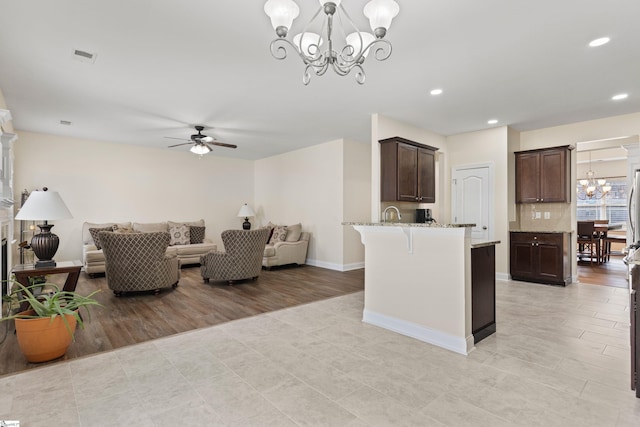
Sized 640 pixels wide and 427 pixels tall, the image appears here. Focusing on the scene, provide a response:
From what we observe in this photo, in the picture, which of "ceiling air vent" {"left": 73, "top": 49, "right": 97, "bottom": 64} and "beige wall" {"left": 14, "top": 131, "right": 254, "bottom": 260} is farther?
"beige wall" {"left": 14, "top": 131, "right": 254, "bottom": 260}

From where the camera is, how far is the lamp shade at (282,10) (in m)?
1.93

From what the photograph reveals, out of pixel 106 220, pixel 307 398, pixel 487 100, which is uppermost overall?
pixel 487 100

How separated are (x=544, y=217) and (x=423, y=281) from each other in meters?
4.04

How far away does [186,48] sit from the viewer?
2916 millimetres

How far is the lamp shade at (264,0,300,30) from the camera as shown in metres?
1.93

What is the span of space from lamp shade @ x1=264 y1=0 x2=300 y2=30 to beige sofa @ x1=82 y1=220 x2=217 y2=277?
4841 millimetres

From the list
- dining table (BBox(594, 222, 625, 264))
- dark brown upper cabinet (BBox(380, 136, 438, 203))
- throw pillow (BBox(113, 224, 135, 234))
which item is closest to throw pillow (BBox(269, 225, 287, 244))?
throw pillow (BBox(113, 224, 135, 234))

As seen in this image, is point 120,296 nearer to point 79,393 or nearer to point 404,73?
point 79,393

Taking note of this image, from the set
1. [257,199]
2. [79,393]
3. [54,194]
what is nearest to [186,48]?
[54,194]

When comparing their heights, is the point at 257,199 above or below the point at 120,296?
above

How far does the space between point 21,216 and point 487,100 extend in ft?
17.7

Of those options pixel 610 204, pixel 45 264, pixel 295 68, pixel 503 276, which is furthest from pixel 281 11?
pixel 610 204

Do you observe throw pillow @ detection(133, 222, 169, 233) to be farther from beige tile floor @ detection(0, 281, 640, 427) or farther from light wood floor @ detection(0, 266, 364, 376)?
beige tile floor @ detection(0, 281, 640, 427)

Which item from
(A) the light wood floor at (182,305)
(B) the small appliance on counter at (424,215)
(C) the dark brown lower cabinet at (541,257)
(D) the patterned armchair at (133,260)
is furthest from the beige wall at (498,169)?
(D) the patterned armchair at (133,260)
